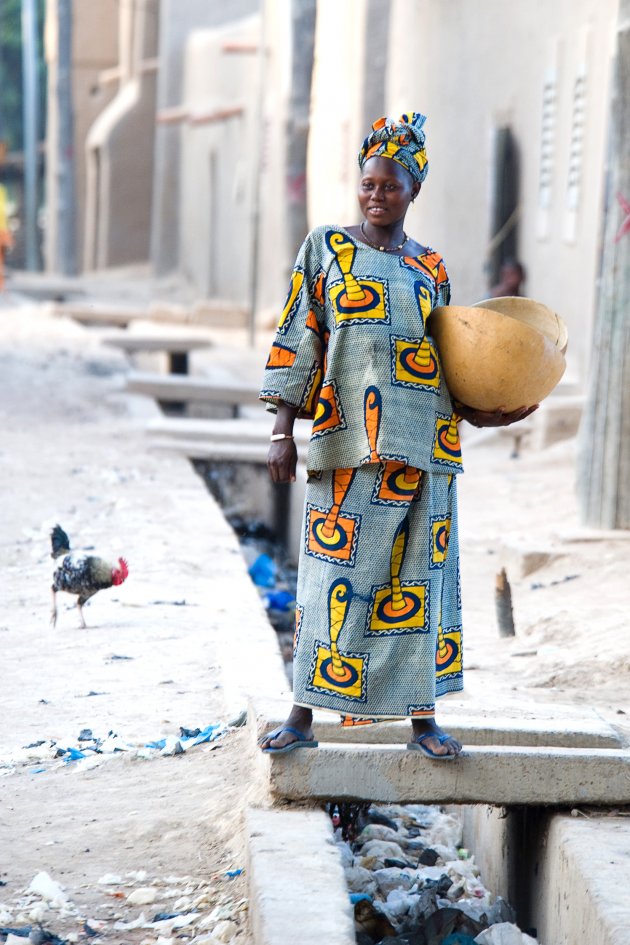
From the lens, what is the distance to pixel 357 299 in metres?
3.31

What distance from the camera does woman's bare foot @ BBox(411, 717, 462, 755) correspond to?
3434mm

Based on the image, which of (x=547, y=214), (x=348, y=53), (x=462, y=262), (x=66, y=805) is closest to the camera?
(x=66, y=805)

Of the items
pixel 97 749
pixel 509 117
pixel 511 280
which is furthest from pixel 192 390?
pixel 97 749

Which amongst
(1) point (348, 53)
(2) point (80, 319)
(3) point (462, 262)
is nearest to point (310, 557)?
(3) point (462, 262)

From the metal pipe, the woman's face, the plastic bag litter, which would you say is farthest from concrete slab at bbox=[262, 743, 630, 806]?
the metal pipe

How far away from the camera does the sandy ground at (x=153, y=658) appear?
11.1 feet

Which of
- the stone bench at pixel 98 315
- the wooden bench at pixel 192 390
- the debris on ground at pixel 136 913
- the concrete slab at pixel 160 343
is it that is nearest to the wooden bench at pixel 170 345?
the concrete slab at pixel 160 343

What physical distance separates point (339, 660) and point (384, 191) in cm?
111

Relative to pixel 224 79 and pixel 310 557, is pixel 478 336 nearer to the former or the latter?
pixel 310 557

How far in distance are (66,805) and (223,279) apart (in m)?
22.0

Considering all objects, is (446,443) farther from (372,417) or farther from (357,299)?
(357,299)

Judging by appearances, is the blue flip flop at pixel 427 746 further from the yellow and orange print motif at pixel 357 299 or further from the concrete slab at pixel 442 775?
the yellow and orange print motif at pixel 357 299

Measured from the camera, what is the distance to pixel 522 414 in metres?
3.46

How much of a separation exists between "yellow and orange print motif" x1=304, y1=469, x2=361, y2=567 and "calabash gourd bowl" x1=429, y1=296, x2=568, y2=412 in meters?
0.36
